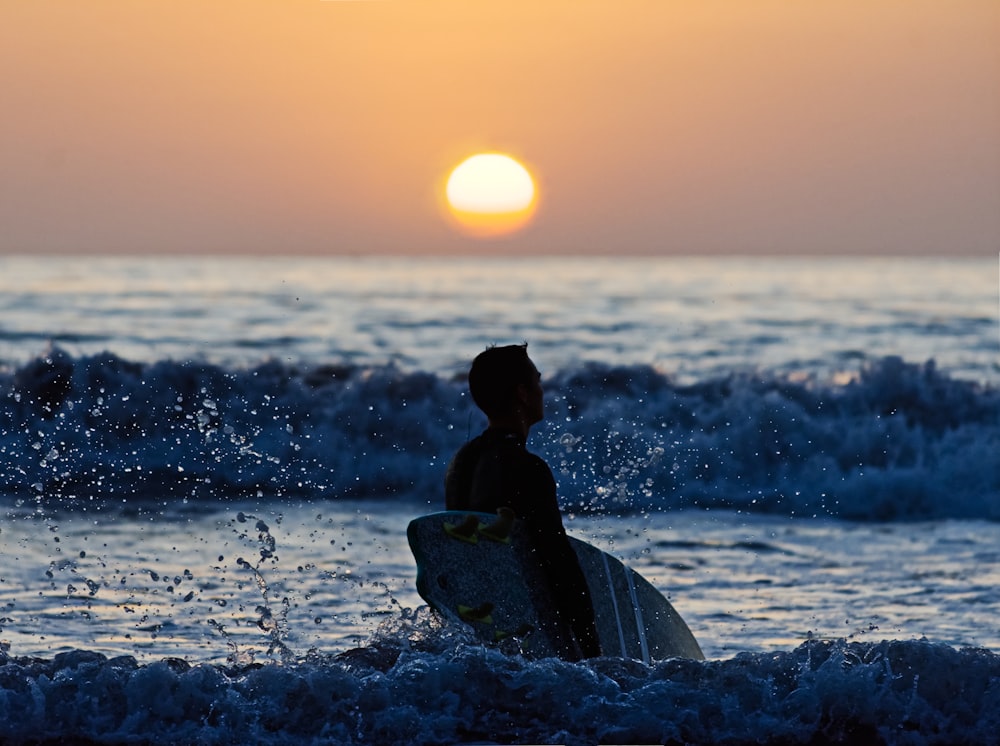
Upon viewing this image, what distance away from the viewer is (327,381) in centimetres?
1912

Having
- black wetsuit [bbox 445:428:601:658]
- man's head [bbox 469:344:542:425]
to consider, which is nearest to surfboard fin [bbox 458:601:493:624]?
black wetsuit [bbox 445:428:601:658]

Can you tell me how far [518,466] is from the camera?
4895 millimetres

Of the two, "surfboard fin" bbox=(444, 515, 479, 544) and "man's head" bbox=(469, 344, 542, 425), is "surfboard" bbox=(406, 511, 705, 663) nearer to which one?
"surfboard fin" bbox=(444, 515, 479, 544)

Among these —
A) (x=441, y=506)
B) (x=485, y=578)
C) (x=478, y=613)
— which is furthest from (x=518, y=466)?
(x=441, y=506)

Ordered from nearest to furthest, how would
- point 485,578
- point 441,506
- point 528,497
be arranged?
point 528,497
point 485,578
point 441,506

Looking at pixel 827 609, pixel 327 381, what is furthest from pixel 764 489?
pixel 327 381

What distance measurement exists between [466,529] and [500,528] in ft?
0.40

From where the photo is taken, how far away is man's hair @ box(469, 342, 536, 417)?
16.1ft

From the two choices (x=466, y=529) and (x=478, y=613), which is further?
(x=478, y=613)

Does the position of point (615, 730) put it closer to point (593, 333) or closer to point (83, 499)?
point (83, 499)

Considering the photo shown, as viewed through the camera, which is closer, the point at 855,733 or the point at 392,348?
the point at 855,733

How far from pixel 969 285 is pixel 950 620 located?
3006 centimetres

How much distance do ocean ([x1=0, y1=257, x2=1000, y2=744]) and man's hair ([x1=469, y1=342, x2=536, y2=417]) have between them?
906 mm

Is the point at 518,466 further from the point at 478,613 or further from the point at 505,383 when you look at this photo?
the point at 478,613
